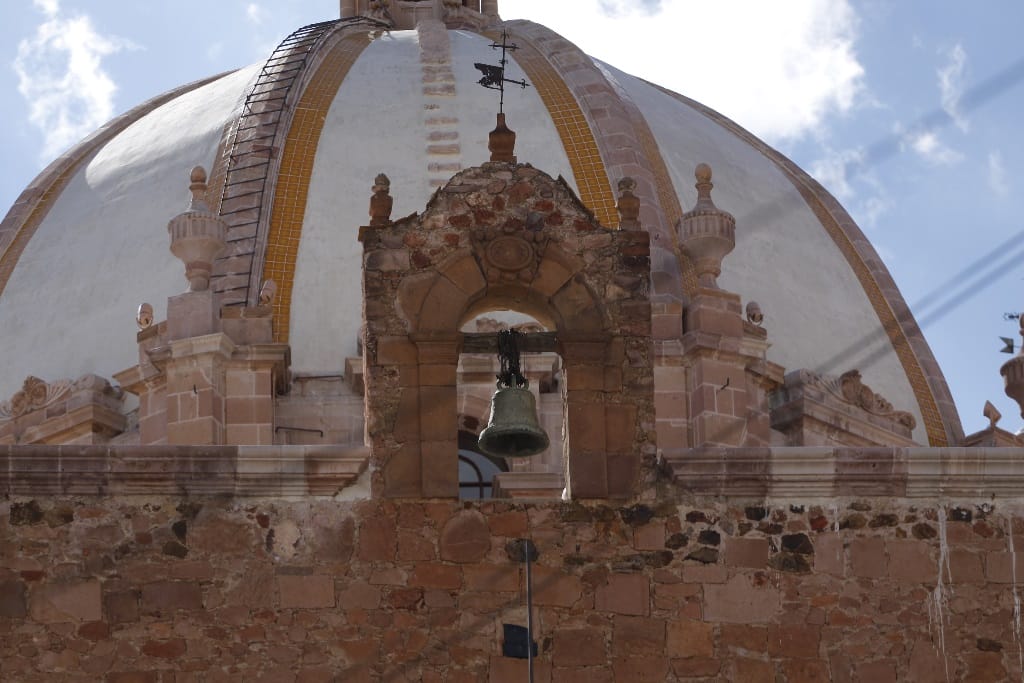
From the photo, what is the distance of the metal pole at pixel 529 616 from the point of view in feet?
60.9

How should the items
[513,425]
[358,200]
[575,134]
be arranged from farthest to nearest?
[575,134]
[358,200]
[513,425]

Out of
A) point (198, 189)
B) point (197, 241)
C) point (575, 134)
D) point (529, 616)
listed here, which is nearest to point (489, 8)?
point (575, 134)

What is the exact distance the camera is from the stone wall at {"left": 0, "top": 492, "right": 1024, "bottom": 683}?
733 inches

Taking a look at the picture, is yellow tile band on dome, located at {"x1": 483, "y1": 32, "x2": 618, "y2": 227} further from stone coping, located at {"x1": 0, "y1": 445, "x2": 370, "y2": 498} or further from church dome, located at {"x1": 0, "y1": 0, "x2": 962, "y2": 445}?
stone coping, located at {"x1": 0, "y1": 445, "x2": 370, "y2": 498}

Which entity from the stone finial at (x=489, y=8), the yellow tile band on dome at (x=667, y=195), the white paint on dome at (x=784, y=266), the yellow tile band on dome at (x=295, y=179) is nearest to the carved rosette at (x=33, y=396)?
the yellow tile band on dome at (x=295, y=179)

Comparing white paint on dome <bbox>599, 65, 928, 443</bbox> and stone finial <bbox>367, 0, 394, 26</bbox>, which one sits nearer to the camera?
white paint on dome <bbox>599, 65, 928, 443</bbox>

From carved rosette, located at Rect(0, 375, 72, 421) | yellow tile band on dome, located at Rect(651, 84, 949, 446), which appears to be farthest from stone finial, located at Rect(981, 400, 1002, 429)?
carved rosette, located at Rect(0, 375, 72, 421)

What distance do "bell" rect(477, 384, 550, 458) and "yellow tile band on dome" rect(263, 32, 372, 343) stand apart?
10.3 meters

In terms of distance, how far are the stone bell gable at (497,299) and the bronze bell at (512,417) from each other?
0.93 ft

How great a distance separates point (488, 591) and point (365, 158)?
13.1 meters

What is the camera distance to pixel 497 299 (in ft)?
64.3

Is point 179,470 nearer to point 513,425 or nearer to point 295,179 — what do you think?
point 513,425

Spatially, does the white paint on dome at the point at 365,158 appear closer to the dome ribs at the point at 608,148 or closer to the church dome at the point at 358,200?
the church dome at the point at 358,200

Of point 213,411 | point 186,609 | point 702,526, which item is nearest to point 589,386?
point 702,526
